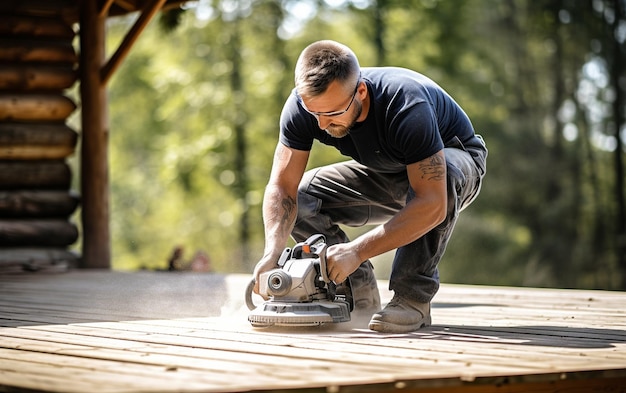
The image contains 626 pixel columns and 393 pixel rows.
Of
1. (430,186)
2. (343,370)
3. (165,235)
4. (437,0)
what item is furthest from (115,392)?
(165,235)

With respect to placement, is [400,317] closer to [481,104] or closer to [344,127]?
[344,127]

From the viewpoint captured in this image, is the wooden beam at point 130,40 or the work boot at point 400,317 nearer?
the work boot at point 400,317

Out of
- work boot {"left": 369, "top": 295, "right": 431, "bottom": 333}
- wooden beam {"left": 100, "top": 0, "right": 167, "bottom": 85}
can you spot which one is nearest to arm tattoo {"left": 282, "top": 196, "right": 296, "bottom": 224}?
work boot {"left": 369, "top": 295, "right": 431, "bottom": 333}

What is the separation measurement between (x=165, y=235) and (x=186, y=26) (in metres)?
5.76

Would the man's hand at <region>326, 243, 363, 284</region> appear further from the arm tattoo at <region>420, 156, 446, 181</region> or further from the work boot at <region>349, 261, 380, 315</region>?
the work boot at <region>349, 261, 380, 315</region>

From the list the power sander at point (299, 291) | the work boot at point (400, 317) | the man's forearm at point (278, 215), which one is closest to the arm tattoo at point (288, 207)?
the man's forearm at point (278, 215)

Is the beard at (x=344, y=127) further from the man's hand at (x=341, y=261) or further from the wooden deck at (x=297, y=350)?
the wooden deck at (x=297, y=350)

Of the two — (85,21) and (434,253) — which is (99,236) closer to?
(85,21)

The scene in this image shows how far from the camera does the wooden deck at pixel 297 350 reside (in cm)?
233

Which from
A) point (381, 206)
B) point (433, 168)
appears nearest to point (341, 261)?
point (433, 168)

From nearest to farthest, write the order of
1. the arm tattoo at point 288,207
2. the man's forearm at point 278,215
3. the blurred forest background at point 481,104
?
the man's forearm at point 278,215
the arm tattoo at point 288,207
the blurred forest background at point 481,104

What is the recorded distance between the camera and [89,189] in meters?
7.28

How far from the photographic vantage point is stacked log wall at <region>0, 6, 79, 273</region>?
23.5 ft

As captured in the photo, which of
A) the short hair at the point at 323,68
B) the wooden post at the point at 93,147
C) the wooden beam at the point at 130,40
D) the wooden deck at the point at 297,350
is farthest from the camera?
the wooden post at the point at 93,147
